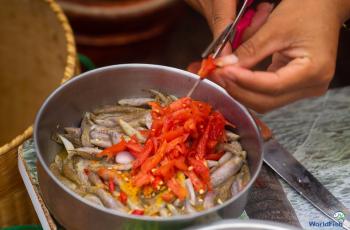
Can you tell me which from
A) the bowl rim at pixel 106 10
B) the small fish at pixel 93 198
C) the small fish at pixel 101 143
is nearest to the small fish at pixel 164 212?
the small fish at pixel 93 198

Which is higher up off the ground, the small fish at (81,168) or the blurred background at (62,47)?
the small fish at (81,168)

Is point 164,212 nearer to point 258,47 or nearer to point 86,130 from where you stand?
point 86,130

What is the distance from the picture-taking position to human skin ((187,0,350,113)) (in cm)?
111

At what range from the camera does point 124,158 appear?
115cm

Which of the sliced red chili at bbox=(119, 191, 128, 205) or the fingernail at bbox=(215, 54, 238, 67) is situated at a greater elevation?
the fingernail at bbox=(215, 54, 238, 67)

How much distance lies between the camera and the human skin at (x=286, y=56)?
1.11 meters

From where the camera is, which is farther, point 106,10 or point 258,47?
point 106,10

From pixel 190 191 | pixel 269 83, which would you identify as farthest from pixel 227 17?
pixel 190 191

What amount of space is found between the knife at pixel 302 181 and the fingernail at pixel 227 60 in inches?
7.4

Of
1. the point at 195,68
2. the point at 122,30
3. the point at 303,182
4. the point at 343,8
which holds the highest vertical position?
the point at 343,8

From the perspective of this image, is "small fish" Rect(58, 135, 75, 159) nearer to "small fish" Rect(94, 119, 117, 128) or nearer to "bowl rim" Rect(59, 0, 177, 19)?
"small fish" Rect(94, 119, 117, 128)

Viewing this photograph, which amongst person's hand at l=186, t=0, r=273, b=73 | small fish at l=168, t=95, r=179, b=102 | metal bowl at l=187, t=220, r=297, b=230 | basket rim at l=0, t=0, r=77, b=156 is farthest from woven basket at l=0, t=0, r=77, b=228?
metal bowl at l=187, t=220, r=297, b=230

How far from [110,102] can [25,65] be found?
32.2 inches

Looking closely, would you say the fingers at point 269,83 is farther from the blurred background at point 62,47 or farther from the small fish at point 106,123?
the blurred background at point 62,47
